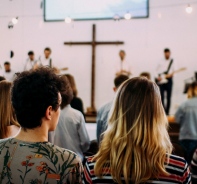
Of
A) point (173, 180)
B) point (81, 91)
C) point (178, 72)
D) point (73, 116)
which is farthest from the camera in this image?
point (81, 91)

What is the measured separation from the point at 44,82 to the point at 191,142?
→ 11.5 feet

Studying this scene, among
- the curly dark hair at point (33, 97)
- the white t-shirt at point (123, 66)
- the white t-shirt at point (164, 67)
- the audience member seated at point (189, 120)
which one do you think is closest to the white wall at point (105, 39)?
the white t-shirt at point (123, 66)

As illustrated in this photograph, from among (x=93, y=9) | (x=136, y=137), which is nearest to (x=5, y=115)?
(x=136, y=137)

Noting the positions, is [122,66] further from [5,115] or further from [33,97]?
[33,97]

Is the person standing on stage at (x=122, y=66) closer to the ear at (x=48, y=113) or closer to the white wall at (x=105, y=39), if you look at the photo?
the white wall at (x=105, y=39)

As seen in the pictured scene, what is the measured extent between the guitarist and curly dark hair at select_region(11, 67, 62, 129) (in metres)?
8.88

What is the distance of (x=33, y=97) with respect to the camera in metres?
1.60

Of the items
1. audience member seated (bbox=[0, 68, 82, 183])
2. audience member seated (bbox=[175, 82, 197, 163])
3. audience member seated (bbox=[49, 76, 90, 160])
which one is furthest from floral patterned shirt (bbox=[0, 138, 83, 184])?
audience member seated (bbox=[175, 82, 197, 163])

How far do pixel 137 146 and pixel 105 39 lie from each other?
988 cm

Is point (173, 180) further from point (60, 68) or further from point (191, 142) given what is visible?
point (60, 68)

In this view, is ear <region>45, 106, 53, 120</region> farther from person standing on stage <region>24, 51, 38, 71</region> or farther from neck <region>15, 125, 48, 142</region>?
person standing on stage <region>24, 51, 38, 71</region>

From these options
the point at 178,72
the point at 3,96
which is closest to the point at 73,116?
the point at 3,96

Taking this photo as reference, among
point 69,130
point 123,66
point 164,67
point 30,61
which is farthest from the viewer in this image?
point 30,61

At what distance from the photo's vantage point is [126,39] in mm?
11133
